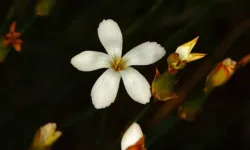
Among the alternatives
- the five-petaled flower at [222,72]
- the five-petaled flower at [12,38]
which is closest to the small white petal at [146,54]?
the five-petaled flower at [222,72]

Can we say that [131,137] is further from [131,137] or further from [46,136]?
[46,136]

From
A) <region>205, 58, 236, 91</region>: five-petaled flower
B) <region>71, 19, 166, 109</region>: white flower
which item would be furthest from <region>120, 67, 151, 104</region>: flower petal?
<region>205, 58, 236, 91</region>: five-petaled flower

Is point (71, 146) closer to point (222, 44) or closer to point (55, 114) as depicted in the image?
point (55, 114)

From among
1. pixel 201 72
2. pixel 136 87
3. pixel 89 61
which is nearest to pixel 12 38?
pixel 89 61

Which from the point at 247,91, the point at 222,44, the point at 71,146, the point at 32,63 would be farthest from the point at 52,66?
the point at 247,91

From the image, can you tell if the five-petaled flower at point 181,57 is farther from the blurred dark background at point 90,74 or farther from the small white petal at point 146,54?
the blurred dark background at point 90,74

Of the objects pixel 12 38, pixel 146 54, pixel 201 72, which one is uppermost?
pixel 12 38

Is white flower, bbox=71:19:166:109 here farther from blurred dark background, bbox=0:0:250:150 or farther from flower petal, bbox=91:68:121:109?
blurred dark background, bbox=0:0:250:150
